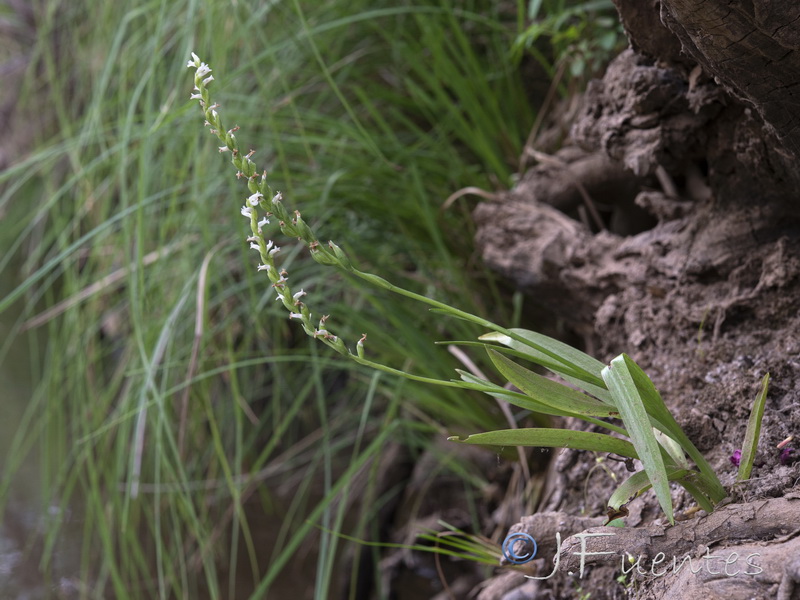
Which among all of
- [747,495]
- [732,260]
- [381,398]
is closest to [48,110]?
[381,398]

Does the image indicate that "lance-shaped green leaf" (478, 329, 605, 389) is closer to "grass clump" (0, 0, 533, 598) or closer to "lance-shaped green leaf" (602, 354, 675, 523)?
"lance-shaped green leaf" (602, 354, 675, 523)

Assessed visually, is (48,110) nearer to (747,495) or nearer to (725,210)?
(725,210)

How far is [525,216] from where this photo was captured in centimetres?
114

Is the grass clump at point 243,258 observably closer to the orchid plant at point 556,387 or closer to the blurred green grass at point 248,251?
the blurred green grass at point 248,251

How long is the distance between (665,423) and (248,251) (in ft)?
2.74

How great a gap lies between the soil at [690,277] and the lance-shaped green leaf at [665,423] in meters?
0.02

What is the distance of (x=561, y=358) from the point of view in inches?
23.9

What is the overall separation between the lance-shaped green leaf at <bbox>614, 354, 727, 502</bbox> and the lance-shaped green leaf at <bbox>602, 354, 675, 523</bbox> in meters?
0.04

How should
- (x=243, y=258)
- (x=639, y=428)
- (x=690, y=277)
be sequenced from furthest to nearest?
(x=243, y=258) → (x=690, y=277) → (x=639, y=428)

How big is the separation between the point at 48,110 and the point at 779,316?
2554mm

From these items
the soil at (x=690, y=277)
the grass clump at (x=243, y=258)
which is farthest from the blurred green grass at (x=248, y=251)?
the soil at (x=690, y=277)
